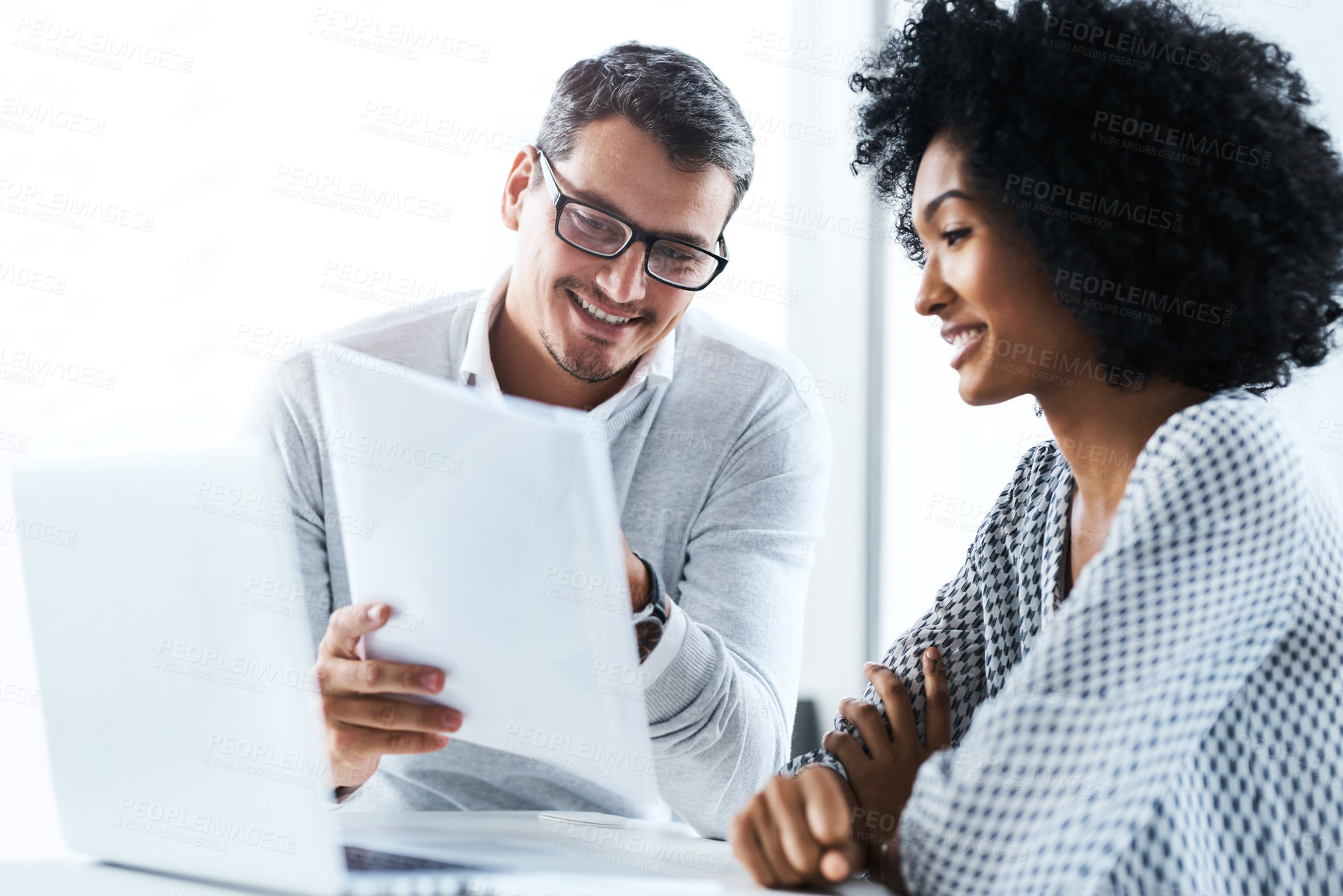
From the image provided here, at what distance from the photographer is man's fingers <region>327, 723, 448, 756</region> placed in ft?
3.41

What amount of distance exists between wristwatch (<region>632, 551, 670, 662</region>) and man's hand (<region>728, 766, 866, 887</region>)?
0.31 m

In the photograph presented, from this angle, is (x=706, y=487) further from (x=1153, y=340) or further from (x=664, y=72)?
(x=1153, y=340)

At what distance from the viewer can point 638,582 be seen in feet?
3.74

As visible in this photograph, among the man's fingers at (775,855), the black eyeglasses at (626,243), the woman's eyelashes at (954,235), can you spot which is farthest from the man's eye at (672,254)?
the man's fingers at (775,855)

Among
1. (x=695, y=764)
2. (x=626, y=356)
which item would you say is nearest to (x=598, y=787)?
(x=695, y=764)

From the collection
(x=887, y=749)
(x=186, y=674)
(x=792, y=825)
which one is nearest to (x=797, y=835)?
(x=792, y=825)

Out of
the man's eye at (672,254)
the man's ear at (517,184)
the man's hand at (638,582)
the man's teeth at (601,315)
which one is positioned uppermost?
the man's ear at (517,184)

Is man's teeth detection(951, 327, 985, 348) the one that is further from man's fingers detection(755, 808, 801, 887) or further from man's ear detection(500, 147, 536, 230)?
man's ear detection(500, 147, 536, 230)

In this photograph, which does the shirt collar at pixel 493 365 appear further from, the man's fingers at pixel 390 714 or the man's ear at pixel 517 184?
the man's fingers at pixel 390 714

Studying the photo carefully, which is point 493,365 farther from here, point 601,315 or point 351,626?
point 351,626

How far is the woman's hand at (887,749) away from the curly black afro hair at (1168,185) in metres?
0.39

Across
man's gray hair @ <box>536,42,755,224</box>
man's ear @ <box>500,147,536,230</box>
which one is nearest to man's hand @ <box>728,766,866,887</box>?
man's gray hair @ <box>536,42,755,224</box>

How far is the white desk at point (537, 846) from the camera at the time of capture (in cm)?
74

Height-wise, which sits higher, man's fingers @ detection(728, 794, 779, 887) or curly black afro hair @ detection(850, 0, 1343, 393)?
curly black afro hair @ detection(850, 0, 1343, 393)
